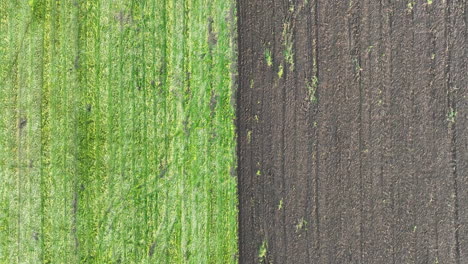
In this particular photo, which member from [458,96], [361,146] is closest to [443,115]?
[458,96]

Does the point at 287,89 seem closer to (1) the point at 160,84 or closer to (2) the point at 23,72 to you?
(1) the point at 160,84

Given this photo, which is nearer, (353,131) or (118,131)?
(353,131)

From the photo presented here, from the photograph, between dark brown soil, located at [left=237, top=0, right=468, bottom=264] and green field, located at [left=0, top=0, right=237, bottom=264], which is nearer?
dark brown soil, located at [left=237, top=0, right=468, bottom=264]

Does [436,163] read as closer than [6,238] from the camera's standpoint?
Yes

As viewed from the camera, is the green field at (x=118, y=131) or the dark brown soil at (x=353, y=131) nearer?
the dark brown soil at (x=353, y=131)
